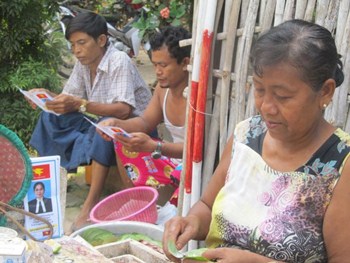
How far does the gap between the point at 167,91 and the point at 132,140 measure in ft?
1.74

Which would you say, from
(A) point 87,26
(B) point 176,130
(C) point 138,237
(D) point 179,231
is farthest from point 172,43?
(D) point 179,231

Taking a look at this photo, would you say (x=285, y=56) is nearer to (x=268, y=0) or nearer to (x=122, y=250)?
(x=268, y=0)

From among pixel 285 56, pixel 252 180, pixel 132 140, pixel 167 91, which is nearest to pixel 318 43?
pixel 285 56

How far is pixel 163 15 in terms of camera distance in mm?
5414

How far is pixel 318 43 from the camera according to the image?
1736 millimetres

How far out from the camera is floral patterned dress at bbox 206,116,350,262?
179 centimetres

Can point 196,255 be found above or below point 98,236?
above

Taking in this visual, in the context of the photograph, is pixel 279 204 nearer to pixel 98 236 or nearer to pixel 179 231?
pixel 179 231

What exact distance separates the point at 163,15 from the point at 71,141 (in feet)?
5.73

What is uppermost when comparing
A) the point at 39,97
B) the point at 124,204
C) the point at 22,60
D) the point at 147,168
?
the point at 22,60

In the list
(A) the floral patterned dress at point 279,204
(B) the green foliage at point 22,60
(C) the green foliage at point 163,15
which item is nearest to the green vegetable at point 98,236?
(A) the floral patterned dress at point 279,204

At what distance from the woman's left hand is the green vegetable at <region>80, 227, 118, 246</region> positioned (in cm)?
56

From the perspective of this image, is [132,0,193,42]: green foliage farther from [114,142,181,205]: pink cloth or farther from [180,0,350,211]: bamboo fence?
[180,0,350,211]: bamboo fence

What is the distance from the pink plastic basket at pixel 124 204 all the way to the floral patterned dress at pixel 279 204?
1486mm
